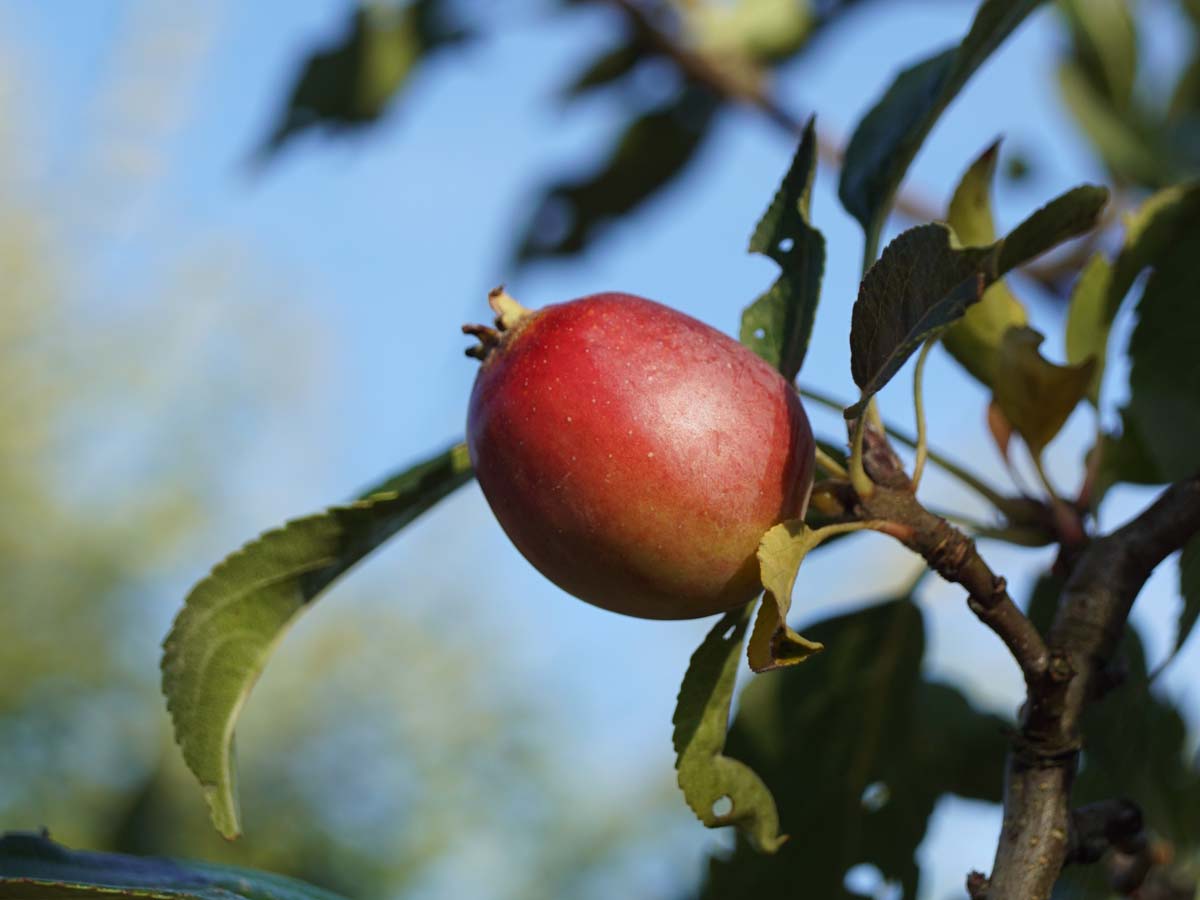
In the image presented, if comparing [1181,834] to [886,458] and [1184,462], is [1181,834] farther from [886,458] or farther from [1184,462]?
[886,458]

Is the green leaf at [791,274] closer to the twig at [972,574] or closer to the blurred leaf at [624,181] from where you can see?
the twig at [972,574]

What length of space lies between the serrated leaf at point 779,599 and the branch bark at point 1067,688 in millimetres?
130

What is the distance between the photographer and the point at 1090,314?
73cm

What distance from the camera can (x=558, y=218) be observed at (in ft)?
5.94

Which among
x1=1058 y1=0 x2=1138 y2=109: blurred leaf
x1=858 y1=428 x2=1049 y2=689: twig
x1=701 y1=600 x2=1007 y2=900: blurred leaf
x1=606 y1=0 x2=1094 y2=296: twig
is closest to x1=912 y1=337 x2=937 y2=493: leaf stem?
x1=858 y1=428 x2=1049 y2=689: twig

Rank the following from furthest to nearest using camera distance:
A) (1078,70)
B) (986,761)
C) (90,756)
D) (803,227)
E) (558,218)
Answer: (90,756) < (558,218) < (1078,70) < (986,761) < (803,227)

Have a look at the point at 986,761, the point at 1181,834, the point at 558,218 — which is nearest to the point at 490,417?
the point at 986,761

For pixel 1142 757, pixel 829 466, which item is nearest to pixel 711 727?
pixel 829 466

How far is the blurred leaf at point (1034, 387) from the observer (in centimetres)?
67

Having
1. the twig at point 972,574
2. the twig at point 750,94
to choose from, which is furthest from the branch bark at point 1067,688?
the twig at point 750,94

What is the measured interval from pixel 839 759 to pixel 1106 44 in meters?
1.10

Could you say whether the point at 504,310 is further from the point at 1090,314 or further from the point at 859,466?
the point at 1090,314

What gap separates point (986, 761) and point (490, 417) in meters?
0.53

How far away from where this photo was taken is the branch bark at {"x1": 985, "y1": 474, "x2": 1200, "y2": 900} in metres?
0.53
